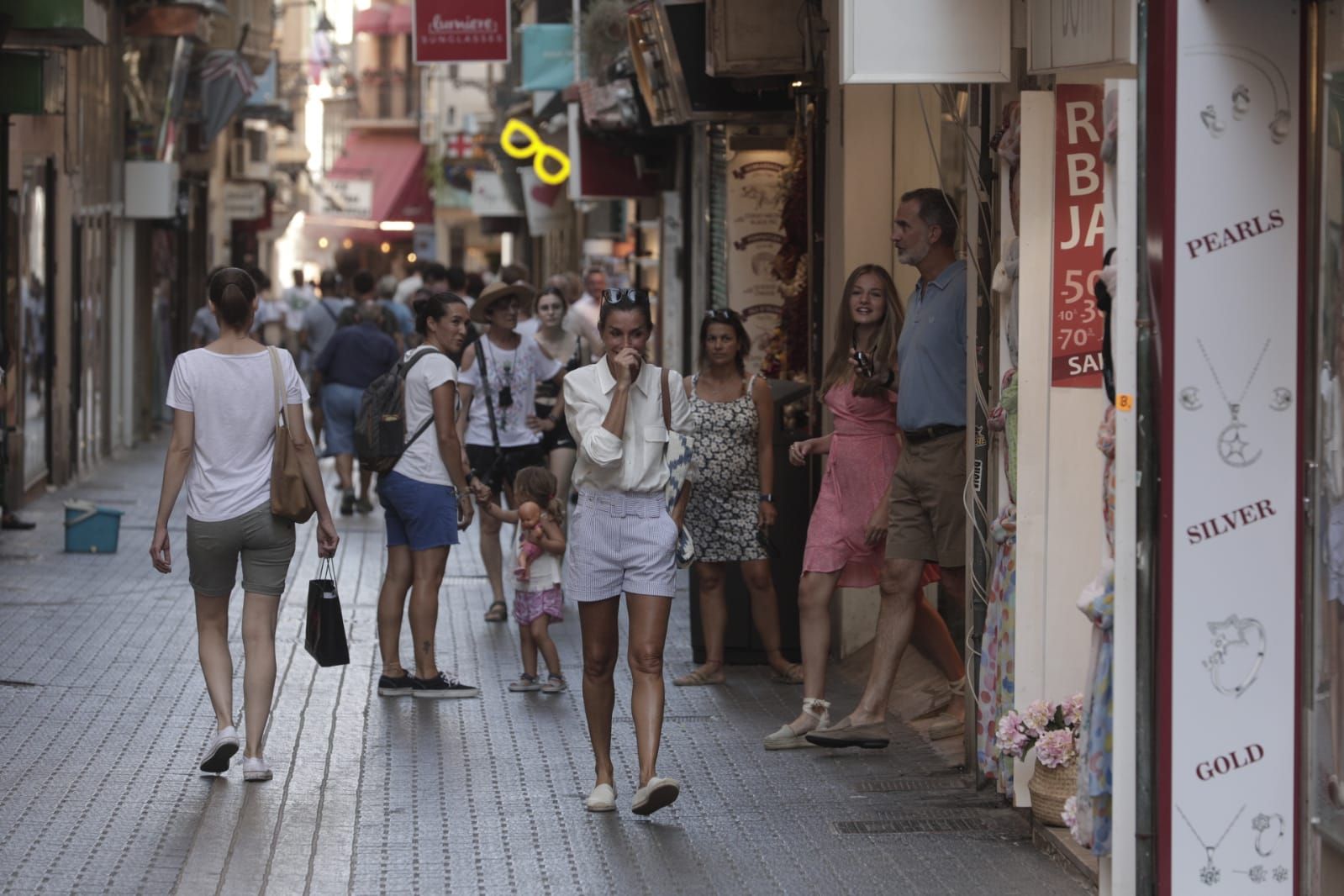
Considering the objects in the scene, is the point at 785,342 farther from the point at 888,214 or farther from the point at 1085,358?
the point at 1085,358

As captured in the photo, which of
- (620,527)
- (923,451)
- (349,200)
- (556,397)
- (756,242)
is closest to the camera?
(620,527)

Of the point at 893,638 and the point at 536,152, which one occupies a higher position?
the point at 536,152

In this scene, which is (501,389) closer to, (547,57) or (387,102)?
(547,57)

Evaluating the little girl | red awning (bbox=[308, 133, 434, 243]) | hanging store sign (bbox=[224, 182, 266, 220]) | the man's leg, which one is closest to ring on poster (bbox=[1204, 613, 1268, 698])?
the man's leg

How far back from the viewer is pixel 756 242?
1555 centimetres

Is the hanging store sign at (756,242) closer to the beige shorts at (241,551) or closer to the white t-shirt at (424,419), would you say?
the white t-shirt at (424,419)

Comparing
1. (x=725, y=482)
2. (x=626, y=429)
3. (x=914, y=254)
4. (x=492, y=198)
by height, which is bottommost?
(x=725, y=482)

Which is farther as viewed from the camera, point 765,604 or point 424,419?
point 765,604

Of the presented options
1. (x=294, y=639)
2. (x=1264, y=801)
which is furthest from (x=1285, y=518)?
(x=294, y=639)

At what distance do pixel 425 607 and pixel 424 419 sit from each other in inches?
34.0

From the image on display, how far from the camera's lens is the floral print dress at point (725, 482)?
10.3 m

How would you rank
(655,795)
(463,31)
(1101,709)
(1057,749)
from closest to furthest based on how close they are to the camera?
1. (1101,709)
2. (1057,749)
3. (655,795)
4. (463,31)

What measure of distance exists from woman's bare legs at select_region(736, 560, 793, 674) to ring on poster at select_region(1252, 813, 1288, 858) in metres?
4.99

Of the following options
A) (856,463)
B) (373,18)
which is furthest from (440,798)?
(373,18)
